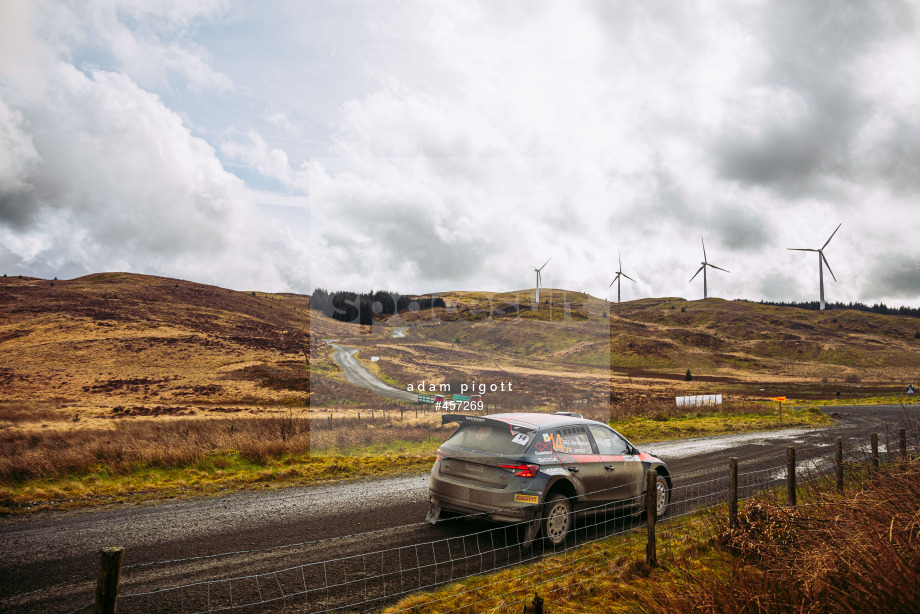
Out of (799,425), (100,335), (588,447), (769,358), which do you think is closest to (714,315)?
(769,358)

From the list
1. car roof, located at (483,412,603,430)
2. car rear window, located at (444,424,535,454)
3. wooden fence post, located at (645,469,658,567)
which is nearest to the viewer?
wooden fence post, located at (645,469,658,567)

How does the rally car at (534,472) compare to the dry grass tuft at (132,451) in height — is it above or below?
above

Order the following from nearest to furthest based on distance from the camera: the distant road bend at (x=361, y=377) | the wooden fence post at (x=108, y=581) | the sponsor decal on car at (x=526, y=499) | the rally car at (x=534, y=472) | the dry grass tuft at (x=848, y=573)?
the wooden fence post at (x=108, y=581) < the dry grass tuft at (x=848, y=573) < the sponsor decal on car at (x=526, y=499) < the rally car at (x=534, y=472) < the distant road bend at (x=361, y=377)

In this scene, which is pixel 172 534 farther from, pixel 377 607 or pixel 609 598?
pixel 609 598

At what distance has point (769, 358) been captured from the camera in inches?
4240

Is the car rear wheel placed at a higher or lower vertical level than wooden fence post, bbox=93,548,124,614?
lower

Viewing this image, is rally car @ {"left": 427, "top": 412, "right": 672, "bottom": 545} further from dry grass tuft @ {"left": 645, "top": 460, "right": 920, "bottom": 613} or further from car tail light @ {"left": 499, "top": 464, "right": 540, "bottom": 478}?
dry grass tuft @ {"left": 645, "top": 460, "right": 920, "bottom": 613}

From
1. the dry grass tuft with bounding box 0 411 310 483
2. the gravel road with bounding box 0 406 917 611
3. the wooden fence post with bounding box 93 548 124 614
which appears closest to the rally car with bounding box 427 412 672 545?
the gravel road with bounding box 0 406 917 611

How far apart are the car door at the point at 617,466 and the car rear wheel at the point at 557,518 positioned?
3.30ft

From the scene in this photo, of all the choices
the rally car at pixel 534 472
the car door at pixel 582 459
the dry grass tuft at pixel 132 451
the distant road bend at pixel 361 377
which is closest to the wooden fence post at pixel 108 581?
the rally car at pixel 534 472

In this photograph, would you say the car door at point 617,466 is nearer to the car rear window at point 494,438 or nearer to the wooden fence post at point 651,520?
the car rear window at point 494,438

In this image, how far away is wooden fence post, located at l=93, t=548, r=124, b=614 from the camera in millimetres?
2994

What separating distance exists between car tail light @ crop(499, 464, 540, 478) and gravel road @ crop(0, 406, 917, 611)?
116cm

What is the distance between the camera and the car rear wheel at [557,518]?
282 inches
